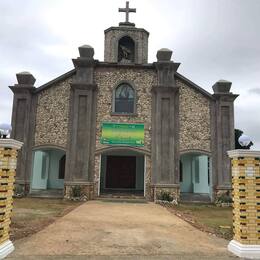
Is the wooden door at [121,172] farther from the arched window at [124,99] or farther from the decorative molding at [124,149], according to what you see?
the arched window at [124,99]

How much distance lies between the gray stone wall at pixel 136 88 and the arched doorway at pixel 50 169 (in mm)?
4903

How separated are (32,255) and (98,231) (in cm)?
261

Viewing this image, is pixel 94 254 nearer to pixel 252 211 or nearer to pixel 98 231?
pixel 98 231

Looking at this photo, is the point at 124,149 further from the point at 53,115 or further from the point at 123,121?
the point at 53,115

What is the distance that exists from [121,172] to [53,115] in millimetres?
6155

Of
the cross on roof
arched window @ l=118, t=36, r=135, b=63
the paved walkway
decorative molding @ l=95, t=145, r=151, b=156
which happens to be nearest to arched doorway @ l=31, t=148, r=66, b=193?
decorative molding @ l=95, t=145, r=151, b=156

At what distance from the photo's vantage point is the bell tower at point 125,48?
1992 cm

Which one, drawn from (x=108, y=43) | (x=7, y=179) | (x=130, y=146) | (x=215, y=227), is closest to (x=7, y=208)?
(x=7, y=179)

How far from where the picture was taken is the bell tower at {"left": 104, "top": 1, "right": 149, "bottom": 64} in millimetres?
19922

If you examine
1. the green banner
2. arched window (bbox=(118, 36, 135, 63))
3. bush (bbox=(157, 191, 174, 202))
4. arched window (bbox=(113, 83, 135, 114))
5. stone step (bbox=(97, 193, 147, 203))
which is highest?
arched window (bbox=(118, 36, 135, 63))

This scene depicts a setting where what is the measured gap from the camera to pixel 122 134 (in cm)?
1783

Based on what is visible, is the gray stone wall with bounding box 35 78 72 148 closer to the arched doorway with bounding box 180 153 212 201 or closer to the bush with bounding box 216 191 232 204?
the arched doorway with bounding box 180 153 212 201

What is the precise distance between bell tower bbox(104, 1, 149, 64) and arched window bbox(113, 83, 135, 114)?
2133 millimetres

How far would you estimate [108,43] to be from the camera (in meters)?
20.2
